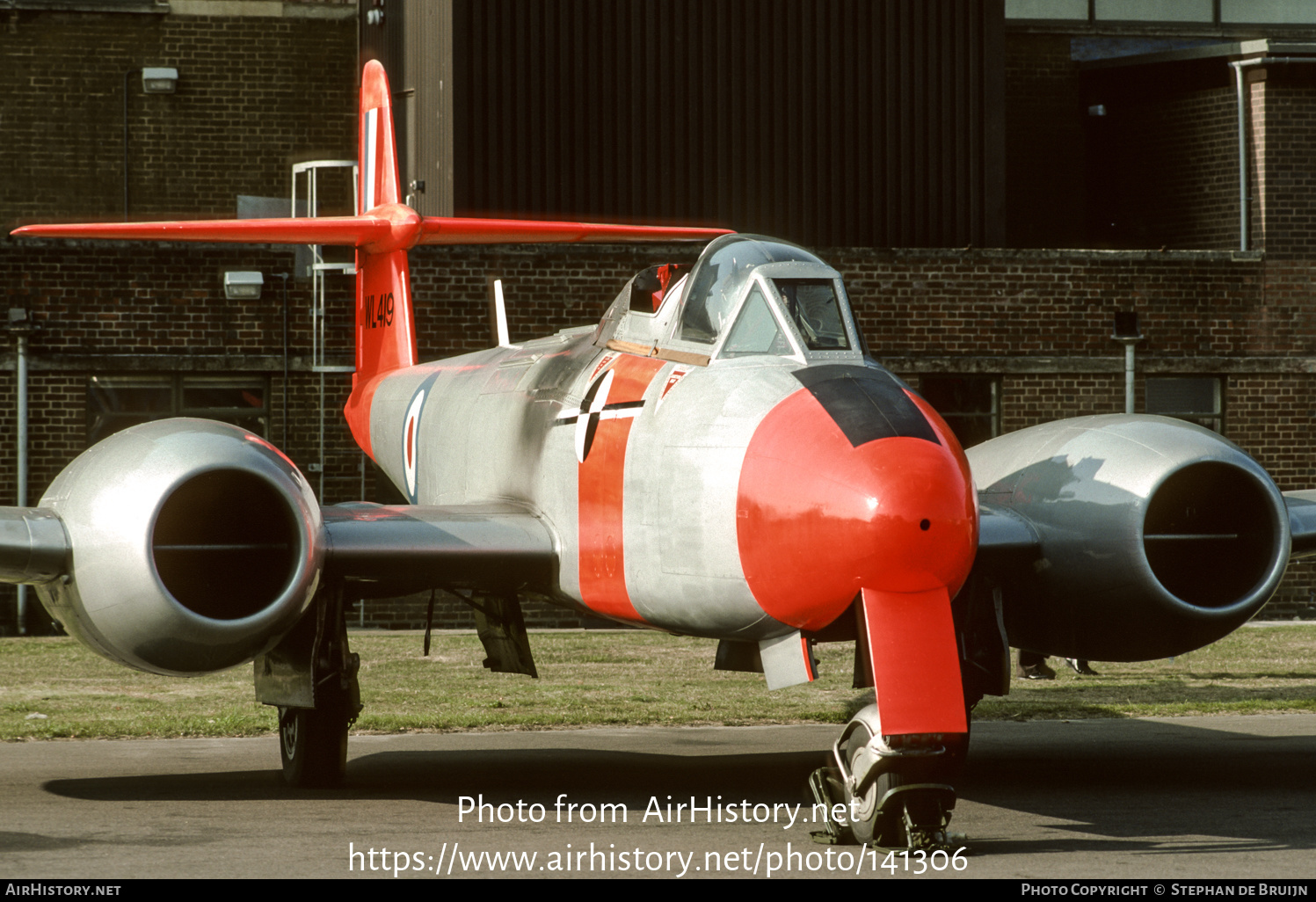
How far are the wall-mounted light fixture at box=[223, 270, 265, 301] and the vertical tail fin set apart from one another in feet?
16.2

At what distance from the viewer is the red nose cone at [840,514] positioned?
6980 mm

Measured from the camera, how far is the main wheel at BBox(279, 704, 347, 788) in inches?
384

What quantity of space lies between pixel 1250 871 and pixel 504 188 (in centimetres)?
1545

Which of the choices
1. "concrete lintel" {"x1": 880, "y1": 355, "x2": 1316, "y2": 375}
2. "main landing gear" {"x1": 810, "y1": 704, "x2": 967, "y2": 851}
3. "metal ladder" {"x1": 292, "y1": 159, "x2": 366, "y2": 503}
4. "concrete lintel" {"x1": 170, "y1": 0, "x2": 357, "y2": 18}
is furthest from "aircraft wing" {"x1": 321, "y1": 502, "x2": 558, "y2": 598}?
"concrete lintel" {"x1": 170, "y1": 0, "x2": 357, "y2": 18}

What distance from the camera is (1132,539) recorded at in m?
8.99

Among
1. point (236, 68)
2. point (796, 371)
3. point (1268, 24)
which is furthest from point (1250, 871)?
point (1268, 24)

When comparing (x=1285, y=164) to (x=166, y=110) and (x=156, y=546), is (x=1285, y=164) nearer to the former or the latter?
(x=166, y=110)

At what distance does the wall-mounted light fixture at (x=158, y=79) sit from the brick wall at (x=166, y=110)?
0.68 ft

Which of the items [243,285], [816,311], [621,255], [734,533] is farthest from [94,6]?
[734,533]

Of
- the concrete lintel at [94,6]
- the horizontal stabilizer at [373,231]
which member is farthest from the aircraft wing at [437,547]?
the concrete lintel at [94,6]

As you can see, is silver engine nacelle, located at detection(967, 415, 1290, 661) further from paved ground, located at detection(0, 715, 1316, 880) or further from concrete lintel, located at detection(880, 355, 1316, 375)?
concrete lintel, located at detection(880, 355, 1316, 375)

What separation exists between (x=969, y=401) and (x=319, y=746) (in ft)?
42.8

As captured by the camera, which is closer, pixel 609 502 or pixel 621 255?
pixel 609 502

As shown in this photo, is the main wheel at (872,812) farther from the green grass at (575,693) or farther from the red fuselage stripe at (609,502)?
the green grass at (575,693)
